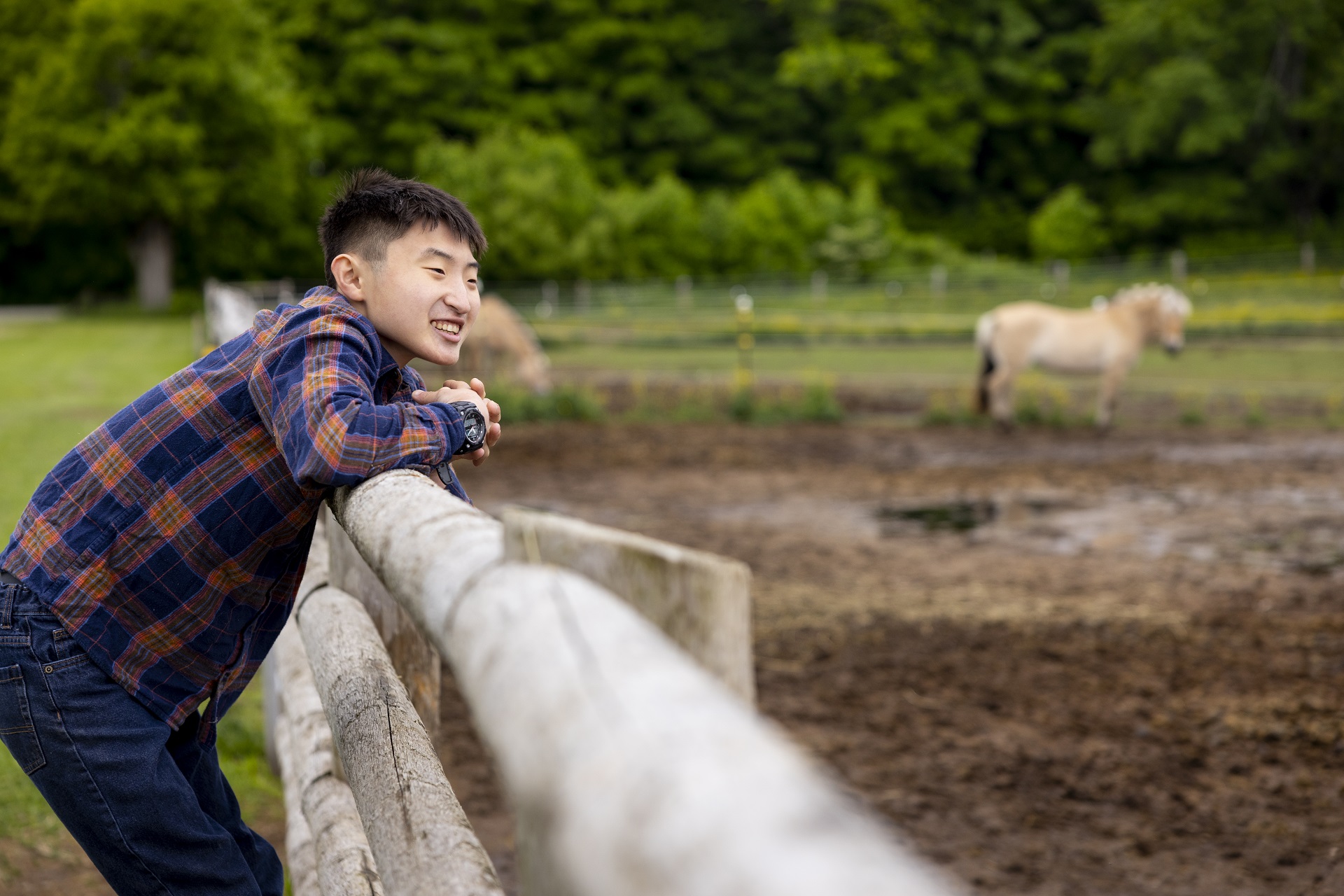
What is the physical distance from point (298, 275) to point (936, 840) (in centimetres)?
3407

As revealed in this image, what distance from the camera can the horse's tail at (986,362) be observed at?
13.2m

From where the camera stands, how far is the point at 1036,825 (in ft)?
12.2

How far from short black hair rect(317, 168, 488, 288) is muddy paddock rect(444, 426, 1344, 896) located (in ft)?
7.51

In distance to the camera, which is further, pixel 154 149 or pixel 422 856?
pixel 154 149

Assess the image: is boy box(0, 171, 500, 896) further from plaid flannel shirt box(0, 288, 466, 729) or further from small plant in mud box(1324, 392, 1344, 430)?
small plant in mud box(1324, 392, 1344, 430)

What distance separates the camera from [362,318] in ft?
5.72

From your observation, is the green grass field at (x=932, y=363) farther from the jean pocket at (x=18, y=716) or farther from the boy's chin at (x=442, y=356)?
the jean pocket at (x=18, y=716)

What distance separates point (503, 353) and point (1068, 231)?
2664 centimetres

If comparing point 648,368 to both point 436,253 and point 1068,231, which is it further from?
point 1068,231

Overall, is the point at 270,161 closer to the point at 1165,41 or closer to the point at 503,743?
the point at 1165,41

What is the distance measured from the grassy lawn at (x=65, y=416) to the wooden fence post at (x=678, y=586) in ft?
9.80

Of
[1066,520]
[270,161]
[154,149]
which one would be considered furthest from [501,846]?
[270,161]

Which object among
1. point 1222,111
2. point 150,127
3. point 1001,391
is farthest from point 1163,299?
point 1222,111

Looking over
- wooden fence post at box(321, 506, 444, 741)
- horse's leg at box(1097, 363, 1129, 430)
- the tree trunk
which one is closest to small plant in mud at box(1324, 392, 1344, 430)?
horse's leg at box(1097, 363, 1129, 430)
